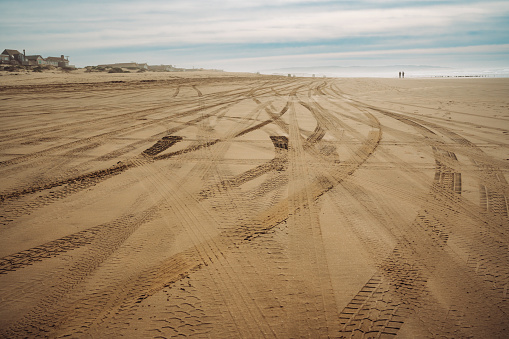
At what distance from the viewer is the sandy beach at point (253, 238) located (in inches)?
79.4

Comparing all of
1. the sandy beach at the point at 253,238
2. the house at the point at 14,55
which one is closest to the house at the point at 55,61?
the house at the point at 14,55

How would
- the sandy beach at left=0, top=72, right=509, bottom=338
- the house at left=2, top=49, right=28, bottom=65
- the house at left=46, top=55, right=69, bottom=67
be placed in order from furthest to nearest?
the house at left=46, top=55, right=69, bottom=67 < the house at left=2, top=49, right=28, bottom=65 < the sandy beach at left=0, top=72, right=509, bottom=338

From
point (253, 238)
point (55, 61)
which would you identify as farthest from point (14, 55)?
point (253, 238)

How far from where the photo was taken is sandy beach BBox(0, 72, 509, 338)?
2018 millimetres

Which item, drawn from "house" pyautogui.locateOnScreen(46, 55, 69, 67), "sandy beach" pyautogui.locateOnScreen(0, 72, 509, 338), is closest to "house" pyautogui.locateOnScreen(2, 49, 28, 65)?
"house" pyautogui.locateOnScreen(46, 55, 69, 67)

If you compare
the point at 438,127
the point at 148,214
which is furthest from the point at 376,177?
the point at 438,127

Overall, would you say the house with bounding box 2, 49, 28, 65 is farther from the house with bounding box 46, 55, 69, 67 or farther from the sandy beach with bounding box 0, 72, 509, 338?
the sandy beach with bounding box 0, 72, 509, 338

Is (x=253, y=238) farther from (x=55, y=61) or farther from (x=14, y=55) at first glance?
(x=55, y=61)

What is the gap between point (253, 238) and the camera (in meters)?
2.89

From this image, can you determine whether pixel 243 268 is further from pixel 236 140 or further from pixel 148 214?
pixel 236 140

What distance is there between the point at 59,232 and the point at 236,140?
410 cm

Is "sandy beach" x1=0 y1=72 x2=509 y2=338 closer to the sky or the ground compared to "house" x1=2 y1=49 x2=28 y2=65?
closer to the ground

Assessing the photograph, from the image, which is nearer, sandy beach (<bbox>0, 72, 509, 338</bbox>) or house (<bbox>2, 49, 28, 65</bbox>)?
sandy beach (<bbox>0, 72, 509, 338</bbox>)

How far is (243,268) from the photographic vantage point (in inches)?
→ 97.2
